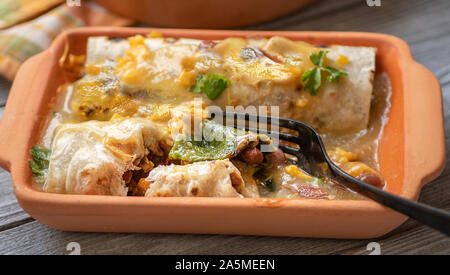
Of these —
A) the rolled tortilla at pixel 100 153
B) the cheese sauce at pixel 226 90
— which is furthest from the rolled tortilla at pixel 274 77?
the rolled tortilla at pixel 100 153

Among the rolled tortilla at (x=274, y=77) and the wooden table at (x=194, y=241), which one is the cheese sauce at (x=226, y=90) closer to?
the rolled tortilla at (x=274, y=77)

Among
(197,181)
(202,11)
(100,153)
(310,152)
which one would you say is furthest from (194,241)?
(202,11)

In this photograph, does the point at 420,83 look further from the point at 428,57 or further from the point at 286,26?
the point at 286,26

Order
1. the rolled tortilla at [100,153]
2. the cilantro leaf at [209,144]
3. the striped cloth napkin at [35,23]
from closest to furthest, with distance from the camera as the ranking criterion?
the rolled tortilla at [100,153] → the cilantro leaf at [209,144] → the striped cloth napkin at [35,23]

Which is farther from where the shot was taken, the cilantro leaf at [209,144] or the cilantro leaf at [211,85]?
the cilantro leaf at [211,85]

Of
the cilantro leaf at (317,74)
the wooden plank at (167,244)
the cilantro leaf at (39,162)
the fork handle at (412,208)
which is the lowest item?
the wooden plank at (167,244)

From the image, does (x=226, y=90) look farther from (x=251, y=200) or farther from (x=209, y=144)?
(x=251, y=200)

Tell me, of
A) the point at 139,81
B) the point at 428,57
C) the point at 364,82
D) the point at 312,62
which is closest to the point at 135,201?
the point at 139,81
